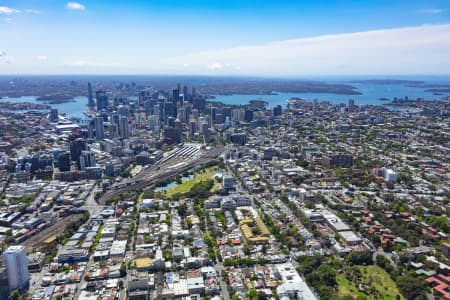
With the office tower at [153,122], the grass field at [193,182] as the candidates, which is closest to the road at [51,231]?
the grass field at [193,182]

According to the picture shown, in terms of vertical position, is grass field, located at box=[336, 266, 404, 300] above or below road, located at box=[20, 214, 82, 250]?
above

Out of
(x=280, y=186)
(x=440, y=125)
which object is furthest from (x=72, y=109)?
(x=440, y=125)

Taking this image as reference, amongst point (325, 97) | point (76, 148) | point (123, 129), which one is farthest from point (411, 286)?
point (325, 97)

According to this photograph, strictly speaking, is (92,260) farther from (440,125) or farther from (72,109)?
(72,109)

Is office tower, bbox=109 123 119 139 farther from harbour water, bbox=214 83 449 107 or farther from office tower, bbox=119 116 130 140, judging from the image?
harbour water, bbox=214 83 449 107

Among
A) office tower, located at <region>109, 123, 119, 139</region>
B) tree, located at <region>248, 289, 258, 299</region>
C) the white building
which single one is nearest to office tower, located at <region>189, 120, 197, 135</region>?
office tower, located at <region>109, 123, 119, 139</region>

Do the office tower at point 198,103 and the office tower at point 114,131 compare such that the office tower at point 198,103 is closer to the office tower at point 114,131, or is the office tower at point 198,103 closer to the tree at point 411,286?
the office tower at point 114,131

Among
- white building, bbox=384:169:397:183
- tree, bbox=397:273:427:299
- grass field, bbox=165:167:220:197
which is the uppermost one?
white building, bbox=384:169:397:183

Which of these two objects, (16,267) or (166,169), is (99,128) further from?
(16,267)
